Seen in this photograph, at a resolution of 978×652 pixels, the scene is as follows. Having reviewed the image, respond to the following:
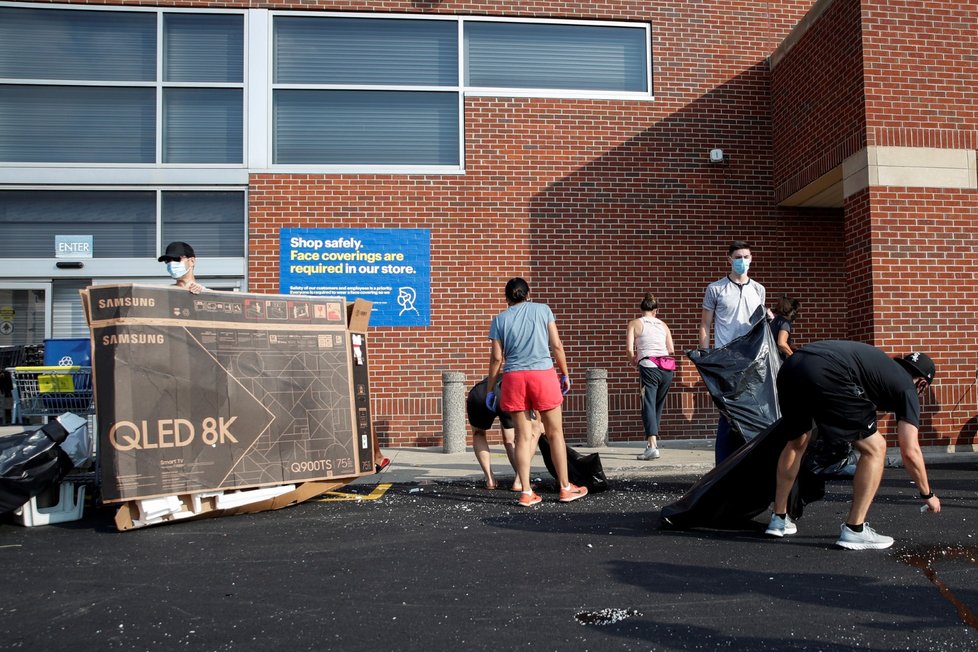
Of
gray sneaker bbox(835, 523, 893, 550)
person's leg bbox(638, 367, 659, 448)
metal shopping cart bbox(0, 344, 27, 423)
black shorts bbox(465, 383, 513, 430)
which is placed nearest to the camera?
gray sneaker bbox(835, 523, 893, 550)

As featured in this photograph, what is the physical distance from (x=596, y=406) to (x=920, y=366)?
465cm

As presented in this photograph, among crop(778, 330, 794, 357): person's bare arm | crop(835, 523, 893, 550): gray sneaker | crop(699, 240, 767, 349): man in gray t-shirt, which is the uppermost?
crop(699, 240, 767, 349): man in gray t-shirt

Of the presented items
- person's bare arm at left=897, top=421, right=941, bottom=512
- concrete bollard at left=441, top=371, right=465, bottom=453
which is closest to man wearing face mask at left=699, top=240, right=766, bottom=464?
person's bare arm at left=897, top=421, right=941, bottom=512

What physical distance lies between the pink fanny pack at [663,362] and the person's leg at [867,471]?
3863 millimetres

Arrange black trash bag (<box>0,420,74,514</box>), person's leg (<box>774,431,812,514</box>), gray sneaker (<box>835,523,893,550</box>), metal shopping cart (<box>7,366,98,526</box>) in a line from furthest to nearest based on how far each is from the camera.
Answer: metal shopping cart (<box>7,366,98,526</box>) → black trash bag (<box>0,420,74,514</box>) → person's leg (<box>774,431,812,514</box>) → gray sneaker (<box>835,523,893,550</box>)

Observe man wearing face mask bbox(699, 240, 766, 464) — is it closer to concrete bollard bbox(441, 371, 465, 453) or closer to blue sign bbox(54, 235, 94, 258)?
concrete bollard bbox(441, 371, 465, 453)

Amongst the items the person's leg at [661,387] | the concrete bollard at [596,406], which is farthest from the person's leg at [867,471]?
the concrete bollard at [596,406]

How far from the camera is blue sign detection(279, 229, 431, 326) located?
941 centimetres

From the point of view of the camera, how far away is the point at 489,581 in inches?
146

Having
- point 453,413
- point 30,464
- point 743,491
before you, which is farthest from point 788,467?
point 30,464

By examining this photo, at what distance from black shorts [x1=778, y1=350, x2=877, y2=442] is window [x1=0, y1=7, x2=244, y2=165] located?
25.4ft

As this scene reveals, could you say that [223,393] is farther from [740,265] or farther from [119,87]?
[119,87]

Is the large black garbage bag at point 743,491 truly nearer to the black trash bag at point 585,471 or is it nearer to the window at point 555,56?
the black trash bag at point 585,471

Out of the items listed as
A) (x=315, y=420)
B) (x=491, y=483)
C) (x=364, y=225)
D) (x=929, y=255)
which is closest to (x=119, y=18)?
(x=364, y=225)
